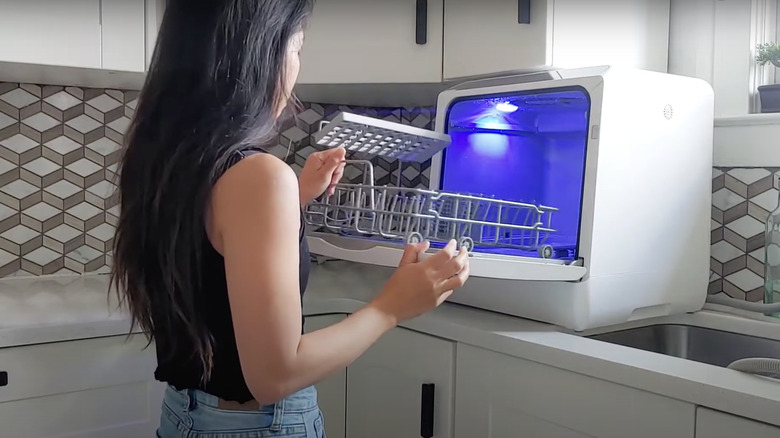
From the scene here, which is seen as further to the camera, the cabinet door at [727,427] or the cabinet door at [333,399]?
the cabinet door at [333,399]

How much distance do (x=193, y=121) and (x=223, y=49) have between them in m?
0.08

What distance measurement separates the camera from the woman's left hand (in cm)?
113

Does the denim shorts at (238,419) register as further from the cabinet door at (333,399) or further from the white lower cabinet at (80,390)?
the cabinet door at (333,399)

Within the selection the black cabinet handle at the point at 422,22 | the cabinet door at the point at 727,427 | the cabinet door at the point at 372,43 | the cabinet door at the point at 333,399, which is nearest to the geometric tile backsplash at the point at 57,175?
the cabinet door at the point at 372,43

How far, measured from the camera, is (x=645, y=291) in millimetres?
1249

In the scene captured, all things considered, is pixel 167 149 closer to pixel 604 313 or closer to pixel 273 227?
pixel 273 227

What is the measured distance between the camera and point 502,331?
114 cm

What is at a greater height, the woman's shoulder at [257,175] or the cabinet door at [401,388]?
the woman's shoulder at [257,175]

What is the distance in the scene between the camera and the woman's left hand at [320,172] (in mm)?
1127

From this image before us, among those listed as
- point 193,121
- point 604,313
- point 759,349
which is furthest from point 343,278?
point 193,121

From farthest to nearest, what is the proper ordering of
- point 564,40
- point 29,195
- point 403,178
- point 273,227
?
point 403,178, point 29,195, point 564,40, point 273,227

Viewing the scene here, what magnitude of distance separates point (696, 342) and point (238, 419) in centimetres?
89

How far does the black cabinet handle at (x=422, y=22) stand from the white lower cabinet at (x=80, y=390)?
0.82 metres

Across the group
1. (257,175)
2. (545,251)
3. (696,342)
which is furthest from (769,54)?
(257,175)
